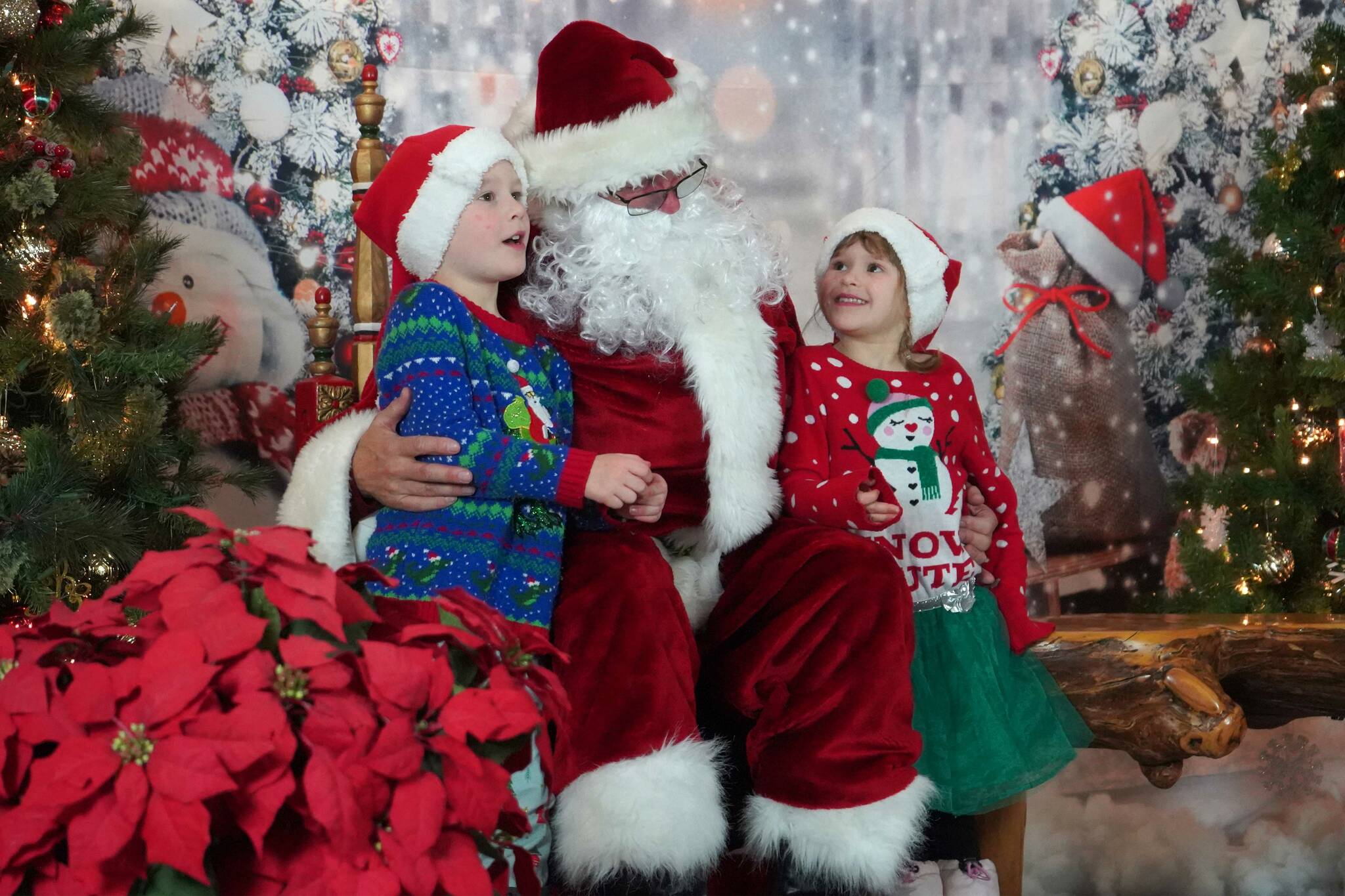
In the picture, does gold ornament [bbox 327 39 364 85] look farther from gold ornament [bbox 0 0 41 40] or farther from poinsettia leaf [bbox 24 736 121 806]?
poinsettia leaf [bbox 24 736 121 806]

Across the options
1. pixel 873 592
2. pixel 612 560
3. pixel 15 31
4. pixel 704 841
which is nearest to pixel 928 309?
pixel 873 592

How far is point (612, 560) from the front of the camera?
161 centimetres

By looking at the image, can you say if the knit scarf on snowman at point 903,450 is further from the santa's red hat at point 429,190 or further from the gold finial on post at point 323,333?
the gold finial on post at point 323,333

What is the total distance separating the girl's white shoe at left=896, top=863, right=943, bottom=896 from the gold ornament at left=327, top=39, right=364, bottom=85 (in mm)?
2356

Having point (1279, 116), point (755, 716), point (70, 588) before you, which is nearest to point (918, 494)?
point (755, 716)

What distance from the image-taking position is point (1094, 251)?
137 inches

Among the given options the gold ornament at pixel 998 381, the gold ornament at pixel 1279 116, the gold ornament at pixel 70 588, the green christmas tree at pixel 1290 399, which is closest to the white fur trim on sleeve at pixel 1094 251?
the green christmas tree at pixel 1290 399

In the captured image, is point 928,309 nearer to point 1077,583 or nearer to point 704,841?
point 704,841

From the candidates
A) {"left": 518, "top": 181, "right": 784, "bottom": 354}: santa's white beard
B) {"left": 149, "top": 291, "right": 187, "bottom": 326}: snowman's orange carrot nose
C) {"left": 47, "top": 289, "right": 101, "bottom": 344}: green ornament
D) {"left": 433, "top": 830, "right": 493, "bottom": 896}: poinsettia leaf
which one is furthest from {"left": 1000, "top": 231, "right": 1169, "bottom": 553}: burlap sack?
{"left": 433, "top": 830, "right": 493, "bottom": 896}: poinsettia leaf

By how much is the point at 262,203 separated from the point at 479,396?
5.28 feet

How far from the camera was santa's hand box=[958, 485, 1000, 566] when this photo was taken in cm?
189

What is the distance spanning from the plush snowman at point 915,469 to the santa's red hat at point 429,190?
72cm

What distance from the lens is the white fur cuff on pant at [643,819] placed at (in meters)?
1.37

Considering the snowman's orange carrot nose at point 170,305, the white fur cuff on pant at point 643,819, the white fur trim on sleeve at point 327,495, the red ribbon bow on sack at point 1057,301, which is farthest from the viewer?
the red ribbon bow on sack at point 1057,301
